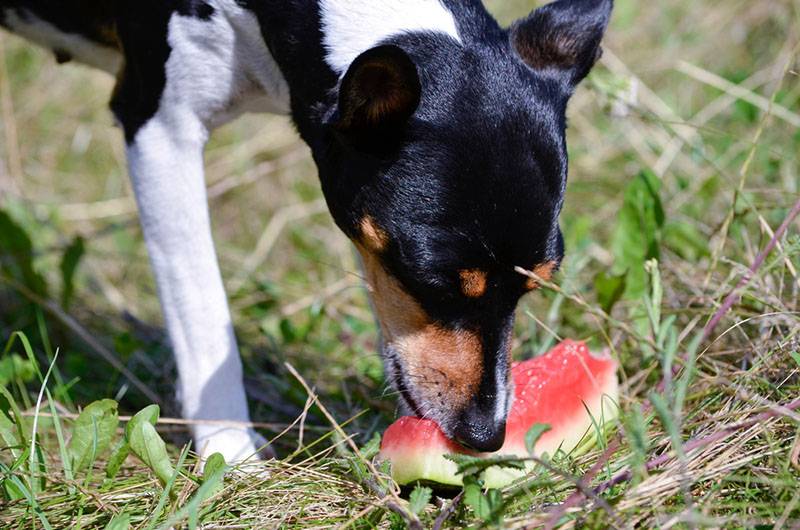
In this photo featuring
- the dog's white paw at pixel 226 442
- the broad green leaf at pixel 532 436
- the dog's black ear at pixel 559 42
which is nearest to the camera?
the broad green leaf at pixel 532 436

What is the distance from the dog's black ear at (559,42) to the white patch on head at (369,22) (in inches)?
11.6

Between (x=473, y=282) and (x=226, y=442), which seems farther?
(x=226, y=442)

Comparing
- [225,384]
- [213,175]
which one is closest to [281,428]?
[225,384]

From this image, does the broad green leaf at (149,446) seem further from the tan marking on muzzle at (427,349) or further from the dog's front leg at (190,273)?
the tan marking on muzzle at (427,349)

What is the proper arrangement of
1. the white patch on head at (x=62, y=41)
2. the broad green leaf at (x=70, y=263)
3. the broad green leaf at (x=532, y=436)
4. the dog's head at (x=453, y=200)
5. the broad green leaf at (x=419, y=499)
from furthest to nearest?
the broad green leaf at (x=70, y=263)
the white patch on head at (x=62, y=41)
the dog's head at (x=453, y=200)
the broad green leaf at (x=419, y=499)
the broad green leaf at (x=532, y=436)

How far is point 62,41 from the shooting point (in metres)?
3.64

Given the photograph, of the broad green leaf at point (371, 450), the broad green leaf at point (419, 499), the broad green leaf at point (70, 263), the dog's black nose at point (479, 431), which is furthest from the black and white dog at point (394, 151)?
the broad green leaf at point (70, 263)

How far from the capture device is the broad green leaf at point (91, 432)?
2.73m

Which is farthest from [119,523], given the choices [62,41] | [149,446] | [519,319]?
[519,319]

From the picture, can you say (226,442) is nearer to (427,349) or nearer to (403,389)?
(403,389)

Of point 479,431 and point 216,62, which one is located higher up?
point 216,62

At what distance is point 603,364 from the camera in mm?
3045

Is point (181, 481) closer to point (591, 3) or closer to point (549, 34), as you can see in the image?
point (549, 34)

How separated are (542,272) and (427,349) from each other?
1.28ft
